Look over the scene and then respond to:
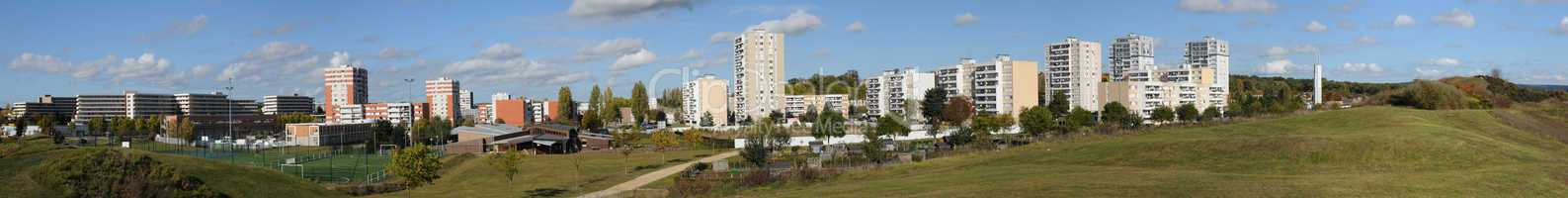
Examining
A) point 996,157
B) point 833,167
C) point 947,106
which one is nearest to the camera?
point 833,167

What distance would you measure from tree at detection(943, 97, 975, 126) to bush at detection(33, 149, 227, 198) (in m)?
75.3

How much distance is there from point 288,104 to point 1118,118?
153797 millimetres

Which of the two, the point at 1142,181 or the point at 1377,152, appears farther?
the point at 1377,152

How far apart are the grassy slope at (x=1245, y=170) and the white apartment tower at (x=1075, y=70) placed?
57155 millimetres

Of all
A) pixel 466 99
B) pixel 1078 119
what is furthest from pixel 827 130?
pixel 466 99

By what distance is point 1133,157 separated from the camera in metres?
37.6

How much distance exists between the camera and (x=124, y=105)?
158 metres

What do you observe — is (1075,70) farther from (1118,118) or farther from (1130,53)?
(1118,118)

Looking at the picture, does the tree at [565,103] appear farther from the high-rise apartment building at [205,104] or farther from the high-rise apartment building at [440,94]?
the high-rise apartment building at [205,104]

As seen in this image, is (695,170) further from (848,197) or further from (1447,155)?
(1447,155)

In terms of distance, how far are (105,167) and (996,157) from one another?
30350 mm

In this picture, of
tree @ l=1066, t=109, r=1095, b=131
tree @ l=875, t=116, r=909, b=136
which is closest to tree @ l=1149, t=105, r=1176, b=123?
tree @ l=1066, t=109, r=1095, b=131

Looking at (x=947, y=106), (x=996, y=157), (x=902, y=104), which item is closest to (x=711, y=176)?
(x=996, y=157)

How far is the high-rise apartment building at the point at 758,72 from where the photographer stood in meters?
106
